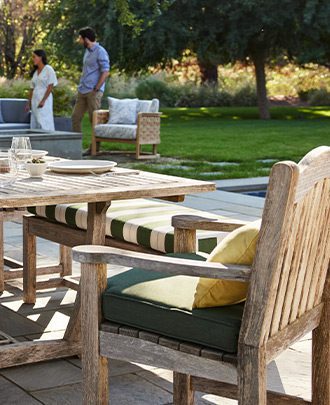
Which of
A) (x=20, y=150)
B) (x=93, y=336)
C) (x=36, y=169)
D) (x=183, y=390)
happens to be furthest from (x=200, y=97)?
(x=93, y=336)

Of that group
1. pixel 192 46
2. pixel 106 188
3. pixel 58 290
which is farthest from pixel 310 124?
pixel 106 188

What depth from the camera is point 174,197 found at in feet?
12.5

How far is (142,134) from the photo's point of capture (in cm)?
1220

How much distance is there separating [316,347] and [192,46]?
2064 cm

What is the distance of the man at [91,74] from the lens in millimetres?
12023

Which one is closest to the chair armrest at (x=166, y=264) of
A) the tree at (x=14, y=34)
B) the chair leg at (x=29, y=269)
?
the chair leg at (x=29, y=269)

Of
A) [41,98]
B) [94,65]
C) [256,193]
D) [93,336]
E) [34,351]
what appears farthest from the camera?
[94,65]

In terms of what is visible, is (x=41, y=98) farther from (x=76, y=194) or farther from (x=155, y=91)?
(x=155, y=91)

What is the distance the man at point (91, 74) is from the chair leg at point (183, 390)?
30.7ft

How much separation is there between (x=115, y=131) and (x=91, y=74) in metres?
0.83

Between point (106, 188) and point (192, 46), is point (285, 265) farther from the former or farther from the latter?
point (192, 46)

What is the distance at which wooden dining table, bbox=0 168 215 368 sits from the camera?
3.23 meters

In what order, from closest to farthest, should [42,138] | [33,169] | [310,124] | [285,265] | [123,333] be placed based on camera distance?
[285,265]
[123,333]
[33,169]
[42,138]
[310,124]

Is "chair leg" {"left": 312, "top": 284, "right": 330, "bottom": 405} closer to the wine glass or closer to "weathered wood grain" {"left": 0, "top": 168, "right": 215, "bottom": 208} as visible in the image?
"weathered wood grain" {"left": 0, "top": 168, "right": 215, "bottom": 208}
